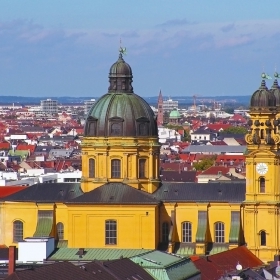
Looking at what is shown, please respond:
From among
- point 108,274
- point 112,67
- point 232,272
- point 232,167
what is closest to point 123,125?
point 112,67

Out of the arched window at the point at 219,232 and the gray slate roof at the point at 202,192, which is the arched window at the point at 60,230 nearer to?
the gray slate roof at the point at 202,192

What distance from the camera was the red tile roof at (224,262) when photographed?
88625mm

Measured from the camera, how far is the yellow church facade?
99000 mm

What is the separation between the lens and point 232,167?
172 meters

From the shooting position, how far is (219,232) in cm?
10044

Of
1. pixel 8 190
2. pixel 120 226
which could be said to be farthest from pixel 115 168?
pixel 8 190

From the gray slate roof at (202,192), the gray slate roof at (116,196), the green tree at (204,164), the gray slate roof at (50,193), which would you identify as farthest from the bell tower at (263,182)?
the green tree at (204,164)

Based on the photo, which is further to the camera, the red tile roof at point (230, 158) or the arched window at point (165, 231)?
the red tile roof at point (230, 158)

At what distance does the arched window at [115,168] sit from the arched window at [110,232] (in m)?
3.08

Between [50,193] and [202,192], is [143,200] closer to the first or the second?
[202,192]

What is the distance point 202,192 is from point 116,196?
5.06 metres

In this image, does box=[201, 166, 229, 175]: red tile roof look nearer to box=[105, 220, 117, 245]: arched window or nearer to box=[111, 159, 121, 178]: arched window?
box=[111, 159, 121, 178]: arched window

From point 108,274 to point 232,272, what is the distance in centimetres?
1171

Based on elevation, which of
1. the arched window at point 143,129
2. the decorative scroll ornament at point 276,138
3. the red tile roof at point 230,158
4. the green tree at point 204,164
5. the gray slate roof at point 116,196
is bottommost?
the green tree at point 204,164
